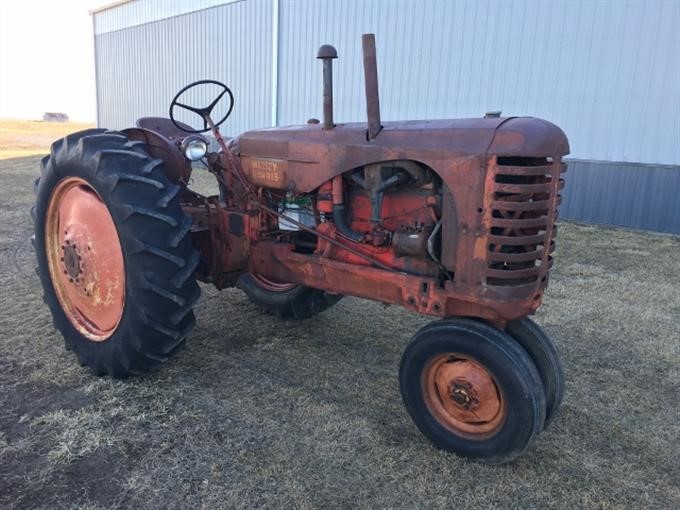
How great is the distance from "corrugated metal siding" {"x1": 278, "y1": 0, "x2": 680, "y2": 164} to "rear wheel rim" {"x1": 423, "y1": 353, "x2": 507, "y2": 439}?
7064 mm

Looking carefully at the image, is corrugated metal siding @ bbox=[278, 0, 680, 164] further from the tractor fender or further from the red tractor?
the tractor fender

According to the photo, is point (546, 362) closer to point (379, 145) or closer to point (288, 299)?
point (379, 145)

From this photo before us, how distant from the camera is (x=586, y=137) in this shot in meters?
8.77

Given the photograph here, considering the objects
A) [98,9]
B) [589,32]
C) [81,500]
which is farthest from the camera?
[98,9]

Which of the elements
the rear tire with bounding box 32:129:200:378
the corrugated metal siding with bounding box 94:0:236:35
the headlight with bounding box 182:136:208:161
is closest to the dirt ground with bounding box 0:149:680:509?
the rear tire with bounding box 32:129:200:378

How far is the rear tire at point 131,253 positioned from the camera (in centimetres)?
301

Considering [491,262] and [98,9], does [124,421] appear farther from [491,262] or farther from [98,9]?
[98,9]

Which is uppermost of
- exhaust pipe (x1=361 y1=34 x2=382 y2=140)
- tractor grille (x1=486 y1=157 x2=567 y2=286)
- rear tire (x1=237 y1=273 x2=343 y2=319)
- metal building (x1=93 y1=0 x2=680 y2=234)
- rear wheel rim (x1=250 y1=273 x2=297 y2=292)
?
metal building (x1=93 y1=0 x2=680 y2=234)

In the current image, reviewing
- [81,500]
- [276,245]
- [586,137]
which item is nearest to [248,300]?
[276,245]

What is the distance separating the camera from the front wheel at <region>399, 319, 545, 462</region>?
8.07 ft

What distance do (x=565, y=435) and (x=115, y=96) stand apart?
69.6 feet

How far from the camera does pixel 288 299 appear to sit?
4242 mm

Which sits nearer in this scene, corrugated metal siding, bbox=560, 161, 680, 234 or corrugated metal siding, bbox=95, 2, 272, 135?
corrugated metal siding, bbox=560, 161, 680, 234

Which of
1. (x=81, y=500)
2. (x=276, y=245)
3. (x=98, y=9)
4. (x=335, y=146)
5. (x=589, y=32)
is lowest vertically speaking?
(x=81, y=500)
